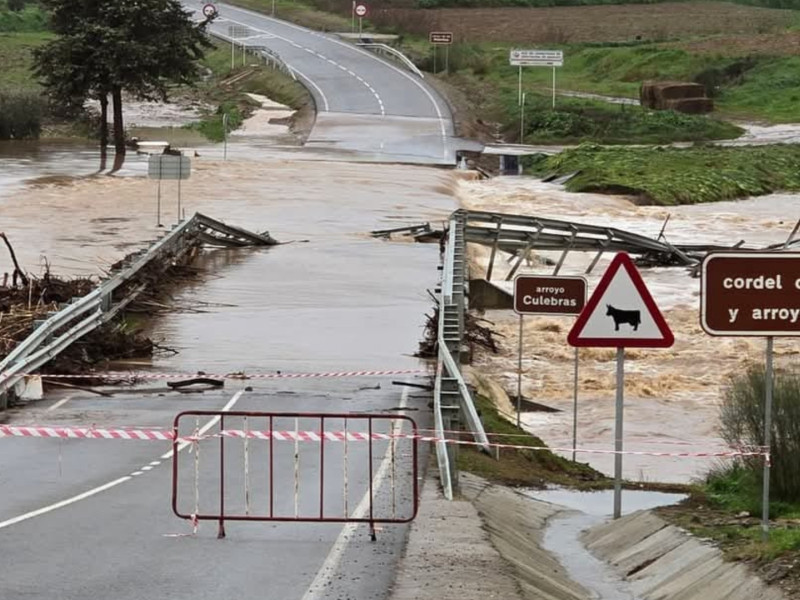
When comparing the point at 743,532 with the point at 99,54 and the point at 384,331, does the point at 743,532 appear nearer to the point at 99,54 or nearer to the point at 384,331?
the point at 384,331

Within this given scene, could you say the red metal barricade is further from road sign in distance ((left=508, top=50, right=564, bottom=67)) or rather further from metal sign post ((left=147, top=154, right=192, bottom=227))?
road sign in distance ((left=508, top=50, right=564, bottom=67))

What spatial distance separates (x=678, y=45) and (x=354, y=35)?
20.9 m

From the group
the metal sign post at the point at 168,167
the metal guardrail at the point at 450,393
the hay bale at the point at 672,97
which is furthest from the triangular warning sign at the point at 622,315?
the hay bale at the point at 672,97

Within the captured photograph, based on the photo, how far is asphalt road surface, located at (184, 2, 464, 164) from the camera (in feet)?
247

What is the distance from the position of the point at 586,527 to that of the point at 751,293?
418cm

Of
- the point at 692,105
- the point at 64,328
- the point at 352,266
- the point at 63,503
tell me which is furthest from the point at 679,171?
the point at 63,503

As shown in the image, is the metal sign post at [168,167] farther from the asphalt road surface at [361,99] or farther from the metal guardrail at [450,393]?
the asphalt road surface at [361,99]

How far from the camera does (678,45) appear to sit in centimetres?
10644

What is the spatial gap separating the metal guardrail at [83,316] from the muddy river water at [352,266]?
108cm

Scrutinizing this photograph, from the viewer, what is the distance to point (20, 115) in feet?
259

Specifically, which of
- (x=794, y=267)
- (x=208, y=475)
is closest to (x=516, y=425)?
(x=208, y=475)

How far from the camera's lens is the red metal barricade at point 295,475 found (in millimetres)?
13922

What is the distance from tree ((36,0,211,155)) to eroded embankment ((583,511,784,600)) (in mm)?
54030

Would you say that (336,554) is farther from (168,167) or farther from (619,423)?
(168,167)
